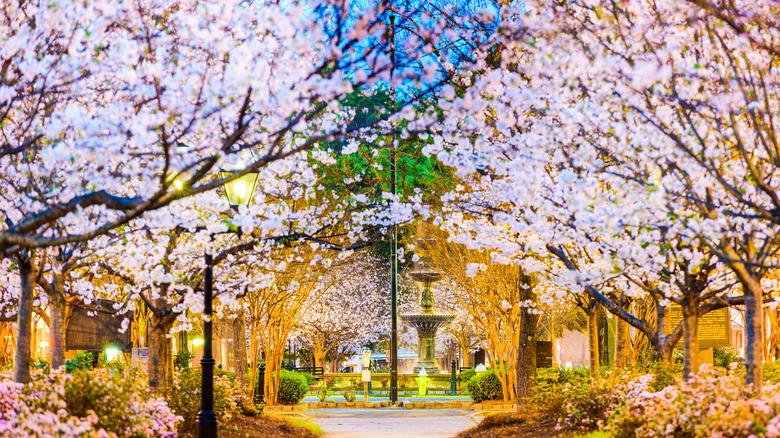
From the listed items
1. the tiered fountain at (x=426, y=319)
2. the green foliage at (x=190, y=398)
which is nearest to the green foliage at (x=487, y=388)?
the tiered fountain at (x=426, y=319)

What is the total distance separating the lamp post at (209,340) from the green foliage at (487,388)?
1370cm

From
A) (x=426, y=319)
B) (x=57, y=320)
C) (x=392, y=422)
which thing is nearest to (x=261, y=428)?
(x=57, y=320)

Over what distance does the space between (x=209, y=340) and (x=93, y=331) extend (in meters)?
8.95

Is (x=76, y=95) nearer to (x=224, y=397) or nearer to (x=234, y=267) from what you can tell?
(x=234, y=267)

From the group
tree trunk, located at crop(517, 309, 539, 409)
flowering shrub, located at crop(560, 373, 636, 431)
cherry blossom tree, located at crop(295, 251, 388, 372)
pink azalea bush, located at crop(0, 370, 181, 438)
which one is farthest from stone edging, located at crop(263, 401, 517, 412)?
cherry blossom tree, located at crop(295, 251, 388, 372)

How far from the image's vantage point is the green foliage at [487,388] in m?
21.7

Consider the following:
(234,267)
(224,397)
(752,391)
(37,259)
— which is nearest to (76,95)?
(37,259)

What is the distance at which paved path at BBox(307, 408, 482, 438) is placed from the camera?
15.3m

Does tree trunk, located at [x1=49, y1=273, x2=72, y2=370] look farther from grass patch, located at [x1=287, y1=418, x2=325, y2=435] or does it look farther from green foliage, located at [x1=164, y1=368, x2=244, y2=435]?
grass patch, located at [x1=287, y1=418, x2=325, y2=435]

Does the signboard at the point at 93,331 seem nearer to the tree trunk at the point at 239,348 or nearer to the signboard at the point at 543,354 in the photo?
the tree trunk at the point at 239,348

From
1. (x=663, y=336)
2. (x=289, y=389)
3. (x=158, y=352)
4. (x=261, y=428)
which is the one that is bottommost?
(x=289, y=389)

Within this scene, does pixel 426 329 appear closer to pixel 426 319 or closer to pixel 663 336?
pixel 426 319

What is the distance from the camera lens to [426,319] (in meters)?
28.5

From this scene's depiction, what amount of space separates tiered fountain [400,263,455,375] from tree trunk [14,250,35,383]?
63.5 ft
